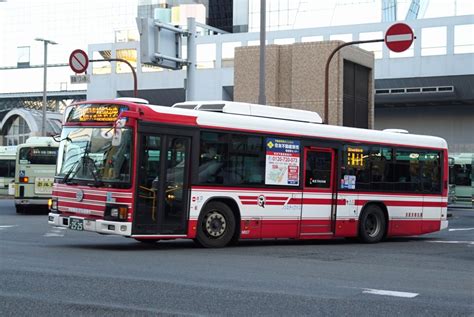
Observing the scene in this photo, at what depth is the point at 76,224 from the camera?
1404 cm

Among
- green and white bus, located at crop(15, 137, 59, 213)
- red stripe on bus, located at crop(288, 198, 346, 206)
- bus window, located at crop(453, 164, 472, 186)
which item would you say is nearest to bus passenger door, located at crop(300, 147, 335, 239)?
red stripe on bus, located at crop(288, 198, 346, 206)

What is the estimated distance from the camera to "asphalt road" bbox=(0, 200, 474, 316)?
801 cm

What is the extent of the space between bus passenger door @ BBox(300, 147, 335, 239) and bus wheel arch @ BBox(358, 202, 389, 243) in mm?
1148

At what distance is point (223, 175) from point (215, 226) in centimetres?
104

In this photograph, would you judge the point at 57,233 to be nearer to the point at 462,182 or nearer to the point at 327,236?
the point at 327,236

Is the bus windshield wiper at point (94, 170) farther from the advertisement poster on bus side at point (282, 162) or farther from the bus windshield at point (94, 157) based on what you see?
the advertisement poster on bus side at point (282, 162)

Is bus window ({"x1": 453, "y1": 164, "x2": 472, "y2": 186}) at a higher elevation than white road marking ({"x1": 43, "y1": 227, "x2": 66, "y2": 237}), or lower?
higher

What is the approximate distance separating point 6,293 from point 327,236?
32.3 ft

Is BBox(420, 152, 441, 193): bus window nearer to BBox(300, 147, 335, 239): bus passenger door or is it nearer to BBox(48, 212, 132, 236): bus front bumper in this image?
BBox(300, 147, 335, 239): bus passenger door

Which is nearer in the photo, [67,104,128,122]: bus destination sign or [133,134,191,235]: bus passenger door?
[133,134,191,235]: bus passenger door

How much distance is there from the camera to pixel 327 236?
17172 mm

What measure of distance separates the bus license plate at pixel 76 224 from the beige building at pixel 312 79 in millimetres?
21957

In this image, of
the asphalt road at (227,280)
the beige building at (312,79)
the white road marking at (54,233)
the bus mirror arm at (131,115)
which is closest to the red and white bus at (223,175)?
the bus mirror arm at (131,115)

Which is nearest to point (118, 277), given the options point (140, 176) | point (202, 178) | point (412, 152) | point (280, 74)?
point (140, 176)
